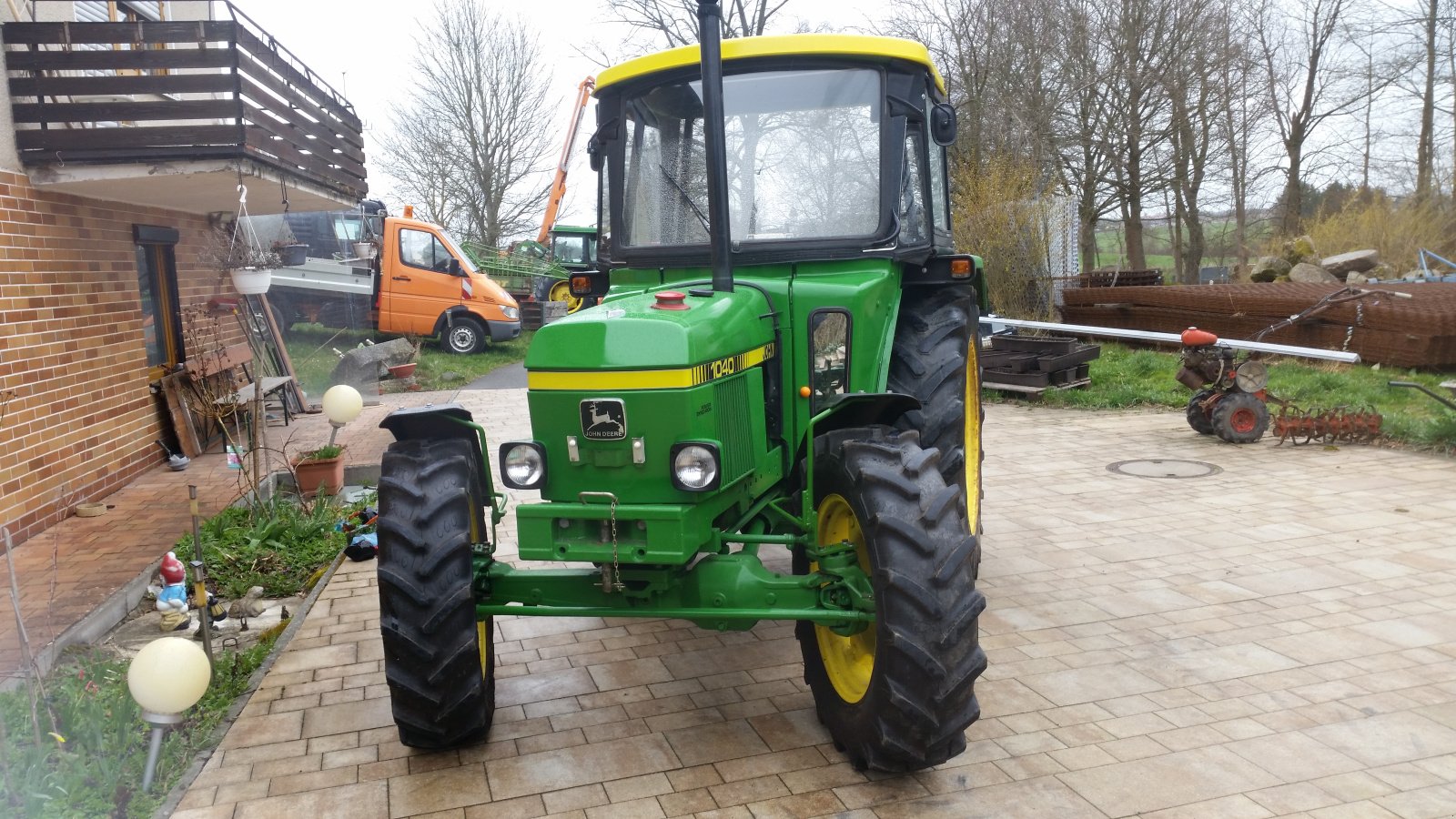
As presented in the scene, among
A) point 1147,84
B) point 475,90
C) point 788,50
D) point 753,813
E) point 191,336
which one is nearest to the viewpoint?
point 753,813

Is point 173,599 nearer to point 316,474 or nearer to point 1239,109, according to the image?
point 316,474

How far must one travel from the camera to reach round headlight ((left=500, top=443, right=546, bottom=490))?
331cm

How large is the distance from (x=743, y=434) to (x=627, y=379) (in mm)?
591

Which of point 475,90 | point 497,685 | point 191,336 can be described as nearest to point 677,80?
point 497,685

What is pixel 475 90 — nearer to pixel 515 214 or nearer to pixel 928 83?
pixel 515 214

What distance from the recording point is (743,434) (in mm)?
3641

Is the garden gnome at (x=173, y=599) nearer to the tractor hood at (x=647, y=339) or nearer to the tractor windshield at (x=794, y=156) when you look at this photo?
the tractor hood at (x=647, y=339)

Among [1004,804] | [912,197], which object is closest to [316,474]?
[912,197]

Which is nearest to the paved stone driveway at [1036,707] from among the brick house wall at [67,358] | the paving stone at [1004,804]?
the paving stone at [1004,804]

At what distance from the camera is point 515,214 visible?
27219mm

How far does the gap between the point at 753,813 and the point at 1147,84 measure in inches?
791

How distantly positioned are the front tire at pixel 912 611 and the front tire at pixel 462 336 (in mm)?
14369

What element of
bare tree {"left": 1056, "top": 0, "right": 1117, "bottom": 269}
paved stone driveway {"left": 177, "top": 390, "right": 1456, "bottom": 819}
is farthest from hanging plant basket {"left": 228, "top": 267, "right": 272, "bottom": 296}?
bare tree {"left": 1056, "top": 0, "right": 1117, "bottom": 269}

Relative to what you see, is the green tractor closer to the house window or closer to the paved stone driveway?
the paved stone driveway
